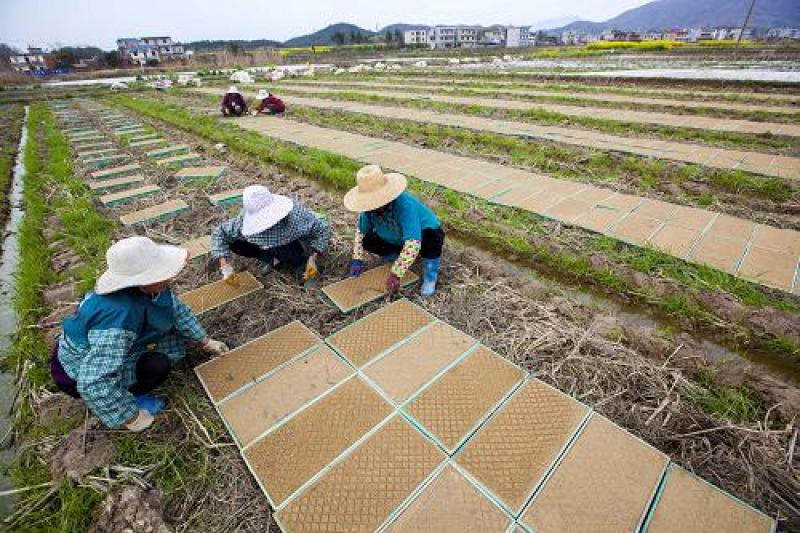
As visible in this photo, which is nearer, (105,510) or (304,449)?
(105,510)

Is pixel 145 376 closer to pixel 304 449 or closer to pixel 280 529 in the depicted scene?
pixel 304 449

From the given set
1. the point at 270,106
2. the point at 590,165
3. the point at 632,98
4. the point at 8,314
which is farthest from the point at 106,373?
the point at 632,98

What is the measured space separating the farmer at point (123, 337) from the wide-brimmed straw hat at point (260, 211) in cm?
65

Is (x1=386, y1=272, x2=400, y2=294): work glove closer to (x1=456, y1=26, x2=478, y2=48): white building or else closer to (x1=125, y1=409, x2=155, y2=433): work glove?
(x1=125, y1=409, x2=155, y2=433): work glove

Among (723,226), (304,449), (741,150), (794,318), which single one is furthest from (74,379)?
(741,150)

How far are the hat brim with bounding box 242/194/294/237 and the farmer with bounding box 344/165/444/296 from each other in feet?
1.54

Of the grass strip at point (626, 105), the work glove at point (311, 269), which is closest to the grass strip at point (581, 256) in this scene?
the work glove at point (311, 269)

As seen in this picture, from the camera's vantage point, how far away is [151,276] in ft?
6.58

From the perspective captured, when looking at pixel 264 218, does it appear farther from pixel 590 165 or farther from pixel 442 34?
pixel 442 34

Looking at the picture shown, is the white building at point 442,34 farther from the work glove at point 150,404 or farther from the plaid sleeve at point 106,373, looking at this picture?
the plaid sleeve at point 106,373

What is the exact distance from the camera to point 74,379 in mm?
2072

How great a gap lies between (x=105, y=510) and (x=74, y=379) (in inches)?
28.1

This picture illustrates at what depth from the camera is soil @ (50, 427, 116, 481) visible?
195cm

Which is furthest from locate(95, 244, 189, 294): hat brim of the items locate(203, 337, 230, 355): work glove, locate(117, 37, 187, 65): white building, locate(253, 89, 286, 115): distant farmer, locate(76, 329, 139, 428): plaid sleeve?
locate(117, 37, 187, 65): white building
